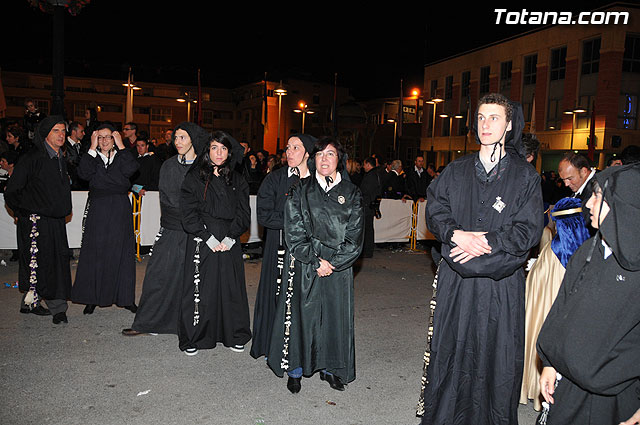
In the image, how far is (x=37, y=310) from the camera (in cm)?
621

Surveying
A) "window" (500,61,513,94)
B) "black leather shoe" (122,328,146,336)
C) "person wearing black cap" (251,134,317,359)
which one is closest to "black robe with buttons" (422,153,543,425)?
"person wearing black cap" (251,134,317,359)

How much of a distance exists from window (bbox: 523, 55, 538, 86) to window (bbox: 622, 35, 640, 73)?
630 cm

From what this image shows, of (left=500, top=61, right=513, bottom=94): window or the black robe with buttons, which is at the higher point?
(left=500, top=61, right=513, bottom=94): window

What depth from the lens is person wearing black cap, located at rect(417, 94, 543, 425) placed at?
3438 millimetres

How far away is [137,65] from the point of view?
68812 millimetres

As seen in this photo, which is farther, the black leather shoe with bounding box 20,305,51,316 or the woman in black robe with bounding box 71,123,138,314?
the black leather shoe with bounding box 20,305,51,316

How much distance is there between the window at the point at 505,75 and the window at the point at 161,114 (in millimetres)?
44146

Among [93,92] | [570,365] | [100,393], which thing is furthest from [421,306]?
[93,92]

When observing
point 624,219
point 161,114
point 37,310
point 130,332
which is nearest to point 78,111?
point 161,114

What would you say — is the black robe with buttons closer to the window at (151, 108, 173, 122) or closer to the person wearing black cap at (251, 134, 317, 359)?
the person wearing black cap at (251, 134, 317, 359)

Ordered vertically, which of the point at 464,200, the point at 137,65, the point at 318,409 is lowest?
the point at 318,409

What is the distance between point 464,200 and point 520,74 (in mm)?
34934

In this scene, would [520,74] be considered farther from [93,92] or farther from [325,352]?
[93,92]

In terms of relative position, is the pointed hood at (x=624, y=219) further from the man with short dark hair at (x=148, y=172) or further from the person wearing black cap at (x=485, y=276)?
the man with short dark hair at (x=148, y=172)
